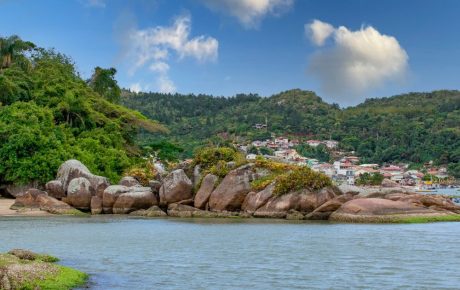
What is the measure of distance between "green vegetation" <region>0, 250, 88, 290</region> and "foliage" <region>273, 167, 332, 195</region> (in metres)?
25.3

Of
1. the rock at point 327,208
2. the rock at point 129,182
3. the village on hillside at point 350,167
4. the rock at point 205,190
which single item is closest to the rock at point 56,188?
the rock at point 129,182

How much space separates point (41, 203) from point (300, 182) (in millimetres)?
18752

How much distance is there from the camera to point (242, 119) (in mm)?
170750

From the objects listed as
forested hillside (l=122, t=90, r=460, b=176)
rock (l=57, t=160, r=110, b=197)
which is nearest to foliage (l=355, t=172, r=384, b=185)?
forested hillside (l=122, t=90, r=460, b=176)

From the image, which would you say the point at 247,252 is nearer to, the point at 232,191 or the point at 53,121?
the point at 232,191

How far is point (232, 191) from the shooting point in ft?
149

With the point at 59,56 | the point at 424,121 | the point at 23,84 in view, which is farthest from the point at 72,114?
the point at 424,121

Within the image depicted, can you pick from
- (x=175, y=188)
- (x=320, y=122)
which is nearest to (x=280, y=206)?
(x=175, y=188)

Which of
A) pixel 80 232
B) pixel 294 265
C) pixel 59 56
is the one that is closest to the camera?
pixel 294 265

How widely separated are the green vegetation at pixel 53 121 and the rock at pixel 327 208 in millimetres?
22263

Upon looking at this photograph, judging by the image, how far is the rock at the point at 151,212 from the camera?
46456 mm

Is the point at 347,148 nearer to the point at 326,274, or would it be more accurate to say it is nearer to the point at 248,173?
the point at 248,173

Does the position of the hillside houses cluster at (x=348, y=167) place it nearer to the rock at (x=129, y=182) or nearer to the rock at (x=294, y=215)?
the rock at (x=129, y=182)

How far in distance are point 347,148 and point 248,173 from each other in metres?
122
